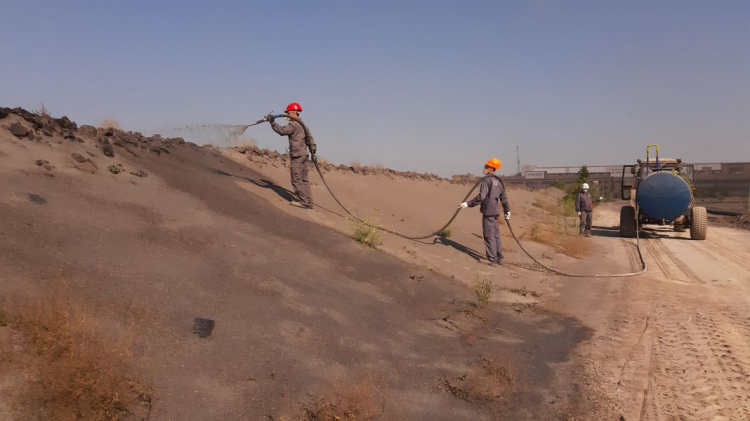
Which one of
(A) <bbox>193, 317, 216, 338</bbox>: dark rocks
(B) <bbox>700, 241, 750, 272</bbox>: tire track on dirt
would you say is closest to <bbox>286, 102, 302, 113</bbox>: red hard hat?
(A) <bbox>193, 317, 216, 338</bbox>: dark rocks

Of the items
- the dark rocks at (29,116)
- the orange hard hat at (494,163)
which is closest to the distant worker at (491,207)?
the orange hard hat at (494,163)

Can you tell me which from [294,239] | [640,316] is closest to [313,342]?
[294,239]

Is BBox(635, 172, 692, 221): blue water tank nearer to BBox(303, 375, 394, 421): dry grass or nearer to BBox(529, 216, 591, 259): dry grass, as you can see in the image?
BBox(529, 216, 591, 259): dry grass

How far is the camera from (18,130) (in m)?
8.71

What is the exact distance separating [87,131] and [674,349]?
1067 centimetres

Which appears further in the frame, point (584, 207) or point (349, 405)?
point (584, 207)

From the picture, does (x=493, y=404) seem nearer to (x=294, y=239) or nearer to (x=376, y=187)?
(x=294, y=239)

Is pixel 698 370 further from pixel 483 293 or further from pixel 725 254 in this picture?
pixel 725 254

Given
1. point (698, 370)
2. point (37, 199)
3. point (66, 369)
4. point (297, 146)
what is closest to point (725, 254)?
point (698, 370)

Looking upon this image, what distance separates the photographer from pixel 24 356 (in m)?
3.99

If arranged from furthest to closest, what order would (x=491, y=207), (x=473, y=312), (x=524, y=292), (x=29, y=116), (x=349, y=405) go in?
(x=491, y=207) → (x=524, y=292) → (x=29, y=116) → (x=473, y=312) → (x=349, y=405)

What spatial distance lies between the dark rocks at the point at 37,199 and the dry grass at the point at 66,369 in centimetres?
281

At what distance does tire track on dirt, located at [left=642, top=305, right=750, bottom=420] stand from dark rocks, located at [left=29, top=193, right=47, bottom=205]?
704cm

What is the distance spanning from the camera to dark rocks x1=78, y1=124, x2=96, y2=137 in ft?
35.0
